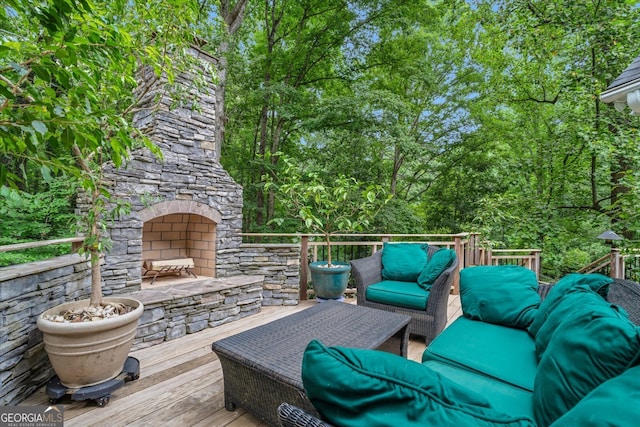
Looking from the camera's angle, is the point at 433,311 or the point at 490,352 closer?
the point at 490,352

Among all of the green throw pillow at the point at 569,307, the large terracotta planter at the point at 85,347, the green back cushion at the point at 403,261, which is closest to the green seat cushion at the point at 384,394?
the green throw pillow at the point at 569,307

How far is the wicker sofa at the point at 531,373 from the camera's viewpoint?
0.63 metres

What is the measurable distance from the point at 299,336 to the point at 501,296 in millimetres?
1442

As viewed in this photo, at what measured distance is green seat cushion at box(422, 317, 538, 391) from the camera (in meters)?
1.47

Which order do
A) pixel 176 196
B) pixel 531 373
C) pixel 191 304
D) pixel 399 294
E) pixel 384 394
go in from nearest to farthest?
pixel 384 394, pixel 531 373, pixel 399 294, pixel 191 304, pixel 176 196

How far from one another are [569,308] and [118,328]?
8.65ft

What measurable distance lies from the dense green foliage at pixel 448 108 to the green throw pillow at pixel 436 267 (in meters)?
2.08

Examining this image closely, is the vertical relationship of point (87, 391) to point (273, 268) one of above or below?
below

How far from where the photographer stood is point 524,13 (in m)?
5.23

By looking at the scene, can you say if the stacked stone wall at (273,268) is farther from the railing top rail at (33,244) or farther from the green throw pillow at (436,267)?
the railing top rail at (33,244)

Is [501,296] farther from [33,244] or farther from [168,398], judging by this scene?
[33,244]

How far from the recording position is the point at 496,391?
1340 millimetres

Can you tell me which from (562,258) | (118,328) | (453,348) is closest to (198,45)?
(118,328)

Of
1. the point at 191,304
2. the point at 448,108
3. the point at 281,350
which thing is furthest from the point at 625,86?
the point at 448,108
